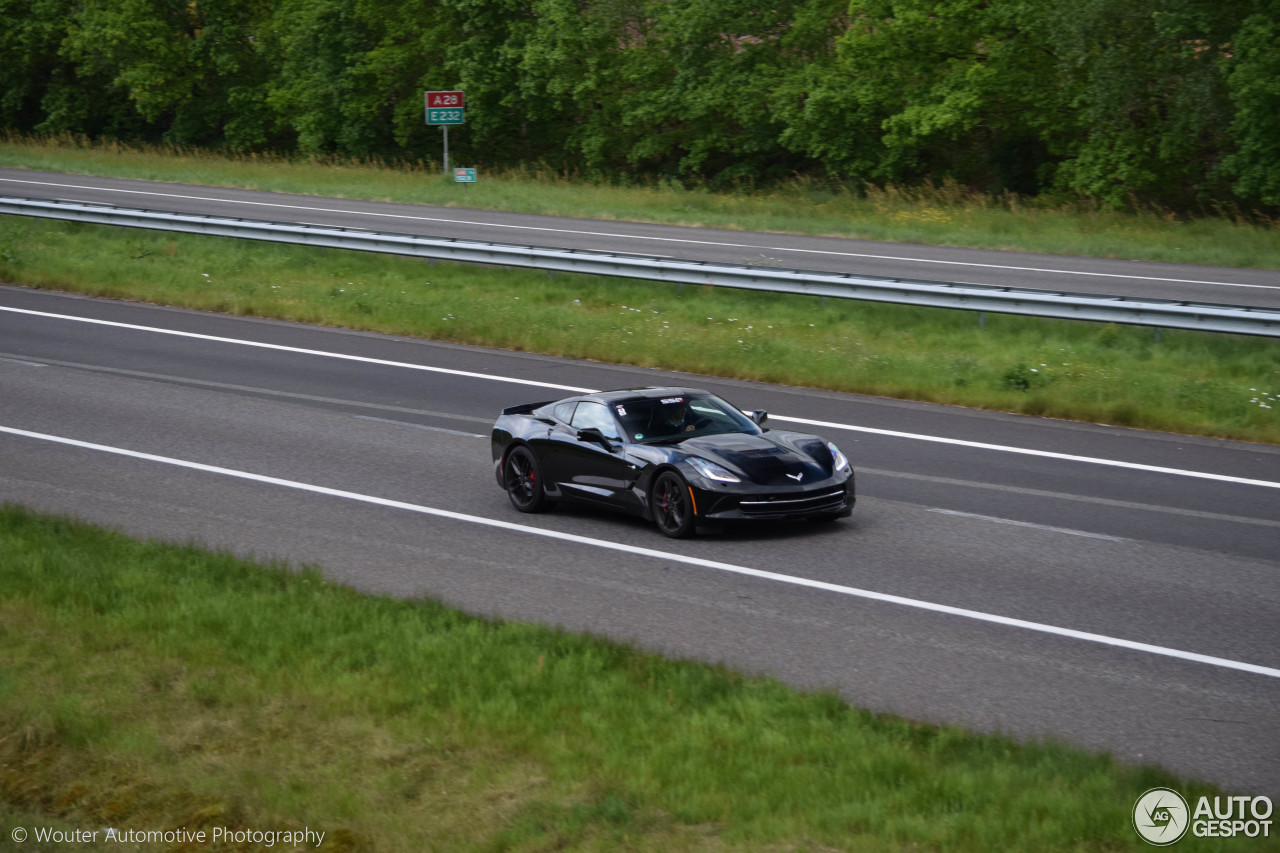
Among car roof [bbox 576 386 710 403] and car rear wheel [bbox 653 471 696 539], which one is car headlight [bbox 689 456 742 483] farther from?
car roof [bbox 576 386 710 403]

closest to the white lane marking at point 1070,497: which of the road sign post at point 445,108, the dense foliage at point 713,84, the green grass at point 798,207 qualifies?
the green grass at point 798,207

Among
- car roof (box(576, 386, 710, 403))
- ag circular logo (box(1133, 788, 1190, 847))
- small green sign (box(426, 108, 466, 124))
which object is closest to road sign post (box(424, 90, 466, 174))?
small green sign (box(426, 108, 466, 124))

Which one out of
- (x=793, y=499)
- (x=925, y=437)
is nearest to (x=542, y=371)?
(x=925, y=437)

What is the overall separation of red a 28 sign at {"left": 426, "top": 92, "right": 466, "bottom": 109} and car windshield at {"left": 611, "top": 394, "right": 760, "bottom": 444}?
32180 mm

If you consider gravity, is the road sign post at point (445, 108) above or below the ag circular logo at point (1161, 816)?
above

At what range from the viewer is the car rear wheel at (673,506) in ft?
37.3

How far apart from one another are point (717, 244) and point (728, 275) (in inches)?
283

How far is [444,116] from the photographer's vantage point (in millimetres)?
42219

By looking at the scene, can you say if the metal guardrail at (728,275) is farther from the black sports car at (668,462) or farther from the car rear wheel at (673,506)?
the car rear wheel at (673,506)

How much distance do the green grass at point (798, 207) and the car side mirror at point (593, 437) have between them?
64.8ft

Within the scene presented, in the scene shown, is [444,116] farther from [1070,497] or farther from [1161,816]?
[1161,816]

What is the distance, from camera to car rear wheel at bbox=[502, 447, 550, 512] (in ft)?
41.3

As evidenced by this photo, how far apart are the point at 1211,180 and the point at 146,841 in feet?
113

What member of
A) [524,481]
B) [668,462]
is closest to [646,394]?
[668,462]
